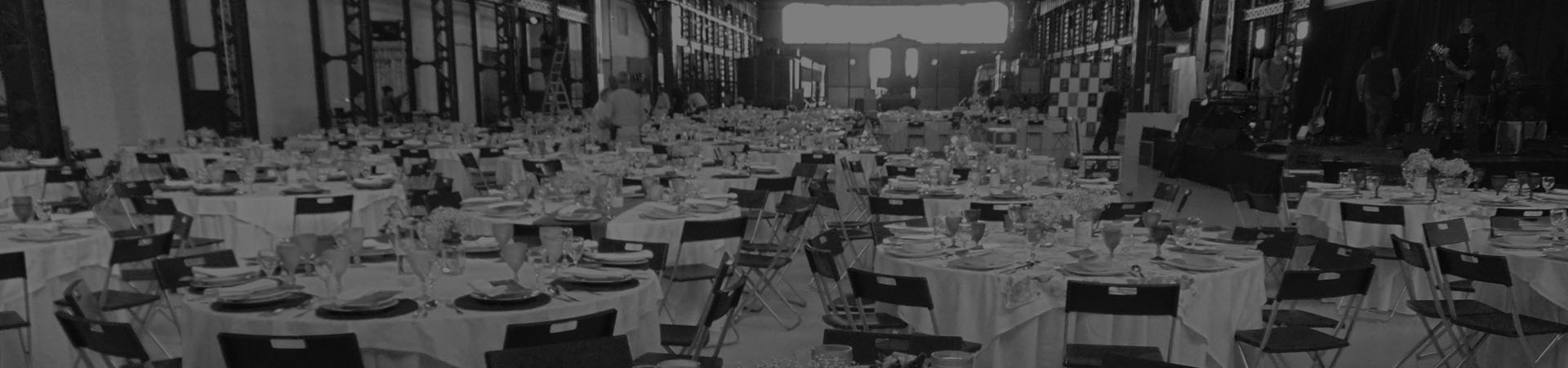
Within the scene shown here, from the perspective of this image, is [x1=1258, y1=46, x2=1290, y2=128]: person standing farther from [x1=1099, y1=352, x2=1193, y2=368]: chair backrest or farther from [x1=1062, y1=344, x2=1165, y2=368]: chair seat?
[x1=1099, y1=352, x2=1193, y2=368]: chair backrest

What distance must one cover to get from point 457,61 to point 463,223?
1609cm

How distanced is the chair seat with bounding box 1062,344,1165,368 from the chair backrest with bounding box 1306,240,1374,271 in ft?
4.25

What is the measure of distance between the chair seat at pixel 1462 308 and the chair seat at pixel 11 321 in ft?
20.9

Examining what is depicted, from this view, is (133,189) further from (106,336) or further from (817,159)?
(817,159)

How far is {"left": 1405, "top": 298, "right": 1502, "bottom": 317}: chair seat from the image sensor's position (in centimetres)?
500

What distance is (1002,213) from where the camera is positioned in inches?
250

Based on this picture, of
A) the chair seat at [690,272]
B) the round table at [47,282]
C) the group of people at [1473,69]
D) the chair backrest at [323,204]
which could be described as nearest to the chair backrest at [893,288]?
the chair seat at [690,272]

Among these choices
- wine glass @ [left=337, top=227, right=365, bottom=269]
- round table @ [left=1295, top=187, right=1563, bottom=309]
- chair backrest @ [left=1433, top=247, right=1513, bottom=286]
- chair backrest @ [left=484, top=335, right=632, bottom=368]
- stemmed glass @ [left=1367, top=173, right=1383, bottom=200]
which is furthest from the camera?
stemmed glass @ [left=1367, top=173, right=1383, bottom=200]

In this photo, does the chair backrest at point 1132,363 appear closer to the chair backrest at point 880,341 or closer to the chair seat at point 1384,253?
the chair backrest at point 880,341

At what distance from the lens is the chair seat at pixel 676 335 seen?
443 cm

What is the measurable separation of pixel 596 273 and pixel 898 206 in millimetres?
2688

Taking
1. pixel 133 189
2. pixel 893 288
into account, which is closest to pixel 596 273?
pixel 893 288

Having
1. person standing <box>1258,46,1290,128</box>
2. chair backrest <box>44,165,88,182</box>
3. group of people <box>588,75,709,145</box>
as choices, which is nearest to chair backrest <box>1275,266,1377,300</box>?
chair backrest <box>44,165,88,182</box>

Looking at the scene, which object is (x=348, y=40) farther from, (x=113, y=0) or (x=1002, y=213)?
(x=1002, y=213)
